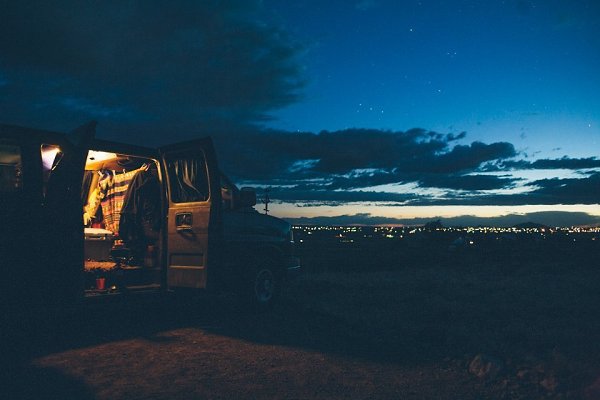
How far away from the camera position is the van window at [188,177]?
808 centimetres

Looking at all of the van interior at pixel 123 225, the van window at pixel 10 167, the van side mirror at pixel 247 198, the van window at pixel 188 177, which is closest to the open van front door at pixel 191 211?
the van window at pixel 188 177

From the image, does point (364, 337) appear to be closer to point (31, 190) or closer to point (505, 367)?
point (505, 367)

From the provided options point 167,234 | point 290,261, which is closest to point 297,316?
point 290,261

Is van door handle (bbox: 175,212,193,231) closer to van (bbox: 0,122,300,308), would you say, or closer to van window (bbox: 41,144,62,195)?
van (bbox: 0,122,300,308)

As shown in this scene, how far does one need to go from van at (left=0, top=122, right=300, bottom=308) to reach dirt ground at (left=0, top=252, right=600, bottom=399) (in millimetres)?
566

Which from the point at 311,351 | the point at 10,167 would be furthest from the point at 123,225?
the point at 311,351

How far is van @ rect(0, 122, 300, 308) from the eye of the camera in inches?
247

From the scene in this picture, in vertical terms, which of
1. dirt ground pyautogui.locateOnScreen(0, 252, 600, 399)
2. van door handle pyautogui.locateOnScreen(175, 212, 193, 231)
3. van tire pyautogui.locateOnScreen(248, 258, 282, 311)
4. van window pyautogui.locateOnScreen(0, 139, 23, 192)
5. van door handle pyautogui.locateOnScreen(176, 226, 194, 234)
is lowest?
dirt ground pyautogui.locateOnScreen(0, 252, 600, 399)

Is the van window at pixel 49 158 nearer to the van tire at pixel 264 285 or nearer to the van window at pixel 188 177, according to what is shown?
the van window at pixel 188 177

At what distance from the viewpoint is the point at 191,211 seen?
316 inches

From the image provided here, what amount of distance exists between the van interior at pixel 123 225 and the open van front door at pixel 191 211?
1.27 ft

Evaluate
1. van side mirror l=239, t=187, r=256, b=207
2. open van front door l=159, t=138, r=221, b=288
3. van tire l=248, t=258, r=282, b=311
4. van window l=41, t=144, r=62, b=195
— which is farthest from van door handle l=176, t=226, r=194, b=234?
van window l=41, t=144, r=62, b=195

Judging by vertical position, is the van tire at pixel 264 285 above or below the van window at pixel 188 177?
below

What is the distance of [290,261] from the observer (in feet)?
32.5
